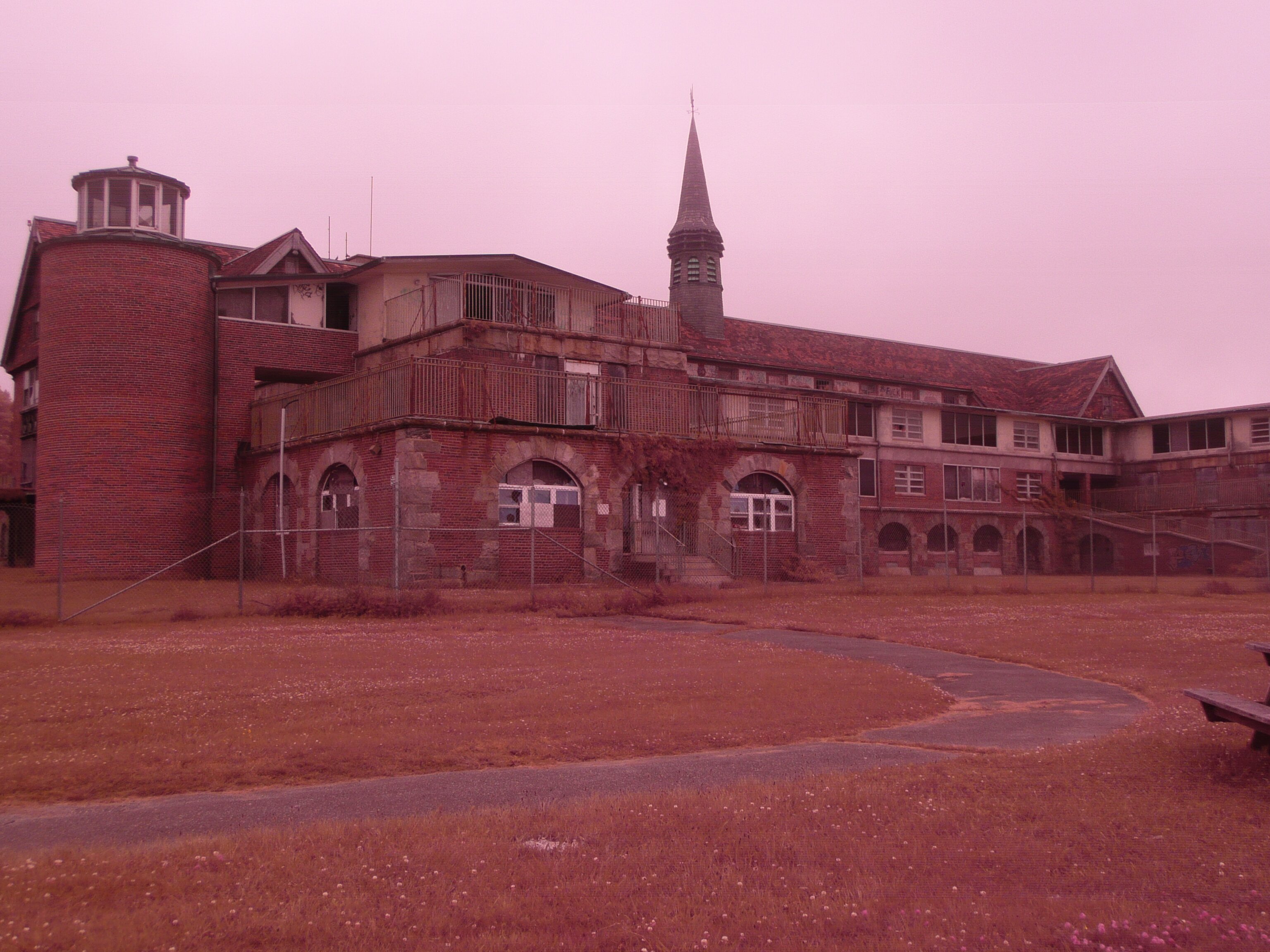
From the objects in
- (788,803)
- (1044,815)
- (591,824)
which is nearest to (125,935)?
(591,824)

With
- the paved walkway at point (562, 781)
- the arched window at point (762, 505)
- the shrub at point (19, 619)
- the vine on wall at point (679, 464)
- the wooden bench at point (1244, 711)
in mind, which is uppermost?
the vine on wall at point (679, 464)

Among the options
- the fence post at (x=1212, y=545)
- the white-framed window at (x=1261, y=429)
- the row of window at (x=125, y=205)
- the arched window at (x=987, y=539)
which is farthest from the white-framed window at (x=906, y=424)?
the row of window at (x=125, y=205)

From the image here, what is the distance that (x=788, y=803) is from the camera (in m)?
7.20

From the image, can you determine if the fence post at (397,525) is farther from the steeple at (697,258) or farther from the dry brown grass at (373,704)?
Result: the steeple at (697,258)

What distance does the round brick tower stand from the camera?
32719 mm

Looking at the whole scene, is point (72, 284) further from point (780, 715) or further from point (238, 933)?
point (238, 933)

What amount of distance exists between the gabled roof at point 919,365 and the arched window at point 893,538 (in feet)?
24.1

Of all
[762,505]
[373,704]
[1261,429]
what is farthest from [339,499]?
[1261,429]

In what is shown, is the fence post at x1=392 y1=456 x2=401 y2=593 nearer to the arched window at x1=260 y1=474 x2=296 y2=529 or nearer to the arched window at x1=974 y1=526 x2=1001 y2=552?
the arched window at x1=260 y1=474 x2=296 y2=529

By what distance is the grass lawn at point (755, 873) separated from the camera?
16.2 ft

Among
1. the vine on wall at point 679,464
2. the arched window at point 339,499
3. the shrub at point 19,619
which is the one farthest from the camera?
the vine on wall at point 679,464

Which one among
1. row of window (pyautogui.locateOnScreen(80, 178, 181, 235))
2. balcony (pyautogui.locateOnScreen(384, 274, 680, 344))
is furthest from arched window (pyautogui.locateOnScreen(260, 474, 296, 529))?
row of window (pyautogui.locateOnScreen(80, 178, 181, 235))

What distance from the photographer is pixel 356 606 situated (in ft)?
70.4

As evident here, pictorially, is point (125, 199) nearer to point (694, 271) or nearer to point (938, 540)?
point (694, 271)
